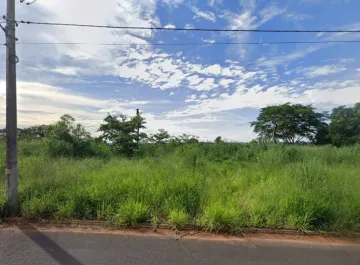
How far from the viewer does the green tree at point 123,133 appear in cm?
1412

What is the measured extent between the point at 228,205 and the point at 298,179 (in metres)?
2.13

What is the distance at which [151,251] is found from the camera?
3527 millimetres

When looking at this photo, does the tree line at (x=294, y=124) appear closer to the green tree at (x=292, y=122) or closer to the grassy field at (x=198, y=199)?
the green tree at (x=292, y=122)

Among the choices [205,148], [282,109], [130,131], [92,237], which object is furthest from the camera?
[282,109]

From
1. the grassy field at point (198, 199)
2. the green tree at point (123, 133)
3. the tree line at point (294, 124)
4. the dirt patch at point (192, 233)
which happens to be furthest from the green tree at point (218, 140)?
the tree line at point (294, 124)

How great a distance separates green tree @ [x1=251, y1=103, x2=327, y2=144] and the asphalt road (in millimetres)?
31357

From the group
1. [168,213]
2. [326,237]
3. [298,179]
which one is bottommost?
[326,237]

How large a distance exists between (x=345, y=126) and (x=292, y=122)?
248 inches

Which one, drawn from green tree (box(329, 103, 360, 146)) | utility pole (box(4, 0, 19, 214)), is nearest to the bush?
utility pole (box(4, 0, 19, 214))

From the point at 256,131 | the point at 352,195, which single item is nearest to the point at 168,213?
the point at 352,195

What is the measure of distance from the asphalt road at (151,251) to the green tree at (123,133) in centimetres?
1012

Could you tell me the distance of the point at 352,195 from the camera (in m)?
5.01

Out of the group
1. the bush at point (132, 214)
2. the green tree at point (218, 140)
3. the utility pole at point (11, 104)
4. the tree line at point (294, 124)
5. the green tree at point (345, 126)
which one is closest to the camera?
the bush at point (132, 214)

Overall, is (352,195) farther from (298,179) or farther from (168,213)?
(168,213)
